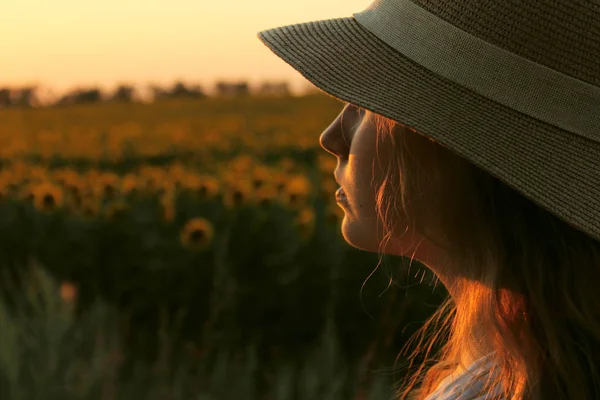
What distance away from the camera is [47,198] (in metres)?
4.38

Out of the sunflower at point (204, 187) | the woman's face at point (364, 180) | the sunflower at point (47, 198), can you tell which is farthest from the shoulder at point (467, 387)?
the sunflower at point (47, 198)

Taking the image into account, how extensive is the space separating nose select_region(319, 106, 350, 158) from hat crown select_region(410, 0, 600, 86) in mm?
276

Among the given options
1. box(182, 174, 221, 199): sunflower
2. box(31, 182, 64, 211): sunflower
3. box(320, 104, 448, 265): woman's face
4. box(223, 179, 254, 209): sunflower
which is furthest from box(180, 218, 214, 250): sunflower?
box(320, 104, 448, 265): woman's face

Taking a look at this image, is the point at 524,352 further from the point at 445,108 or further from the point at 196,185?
the point at 196,185

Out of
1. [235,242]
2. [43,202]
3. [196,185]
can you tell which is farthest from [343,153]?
[43,202]

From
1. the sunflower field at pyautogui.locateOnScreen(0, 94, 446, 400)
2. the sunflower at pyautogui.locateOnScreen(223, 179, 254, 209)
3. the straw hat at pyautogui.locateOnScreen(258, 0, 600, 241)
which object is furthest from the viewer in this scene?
the sunflower at pyautogui.locateOnScreen(223, 179, 254, 209)

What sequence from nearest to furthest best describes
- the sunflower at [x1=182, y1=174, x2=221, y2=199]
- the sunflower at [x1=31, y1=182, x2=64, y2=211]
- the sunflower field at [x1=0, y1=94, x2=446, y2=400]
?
the sunflower field at [x1=0, y1=94, x2=446, y2=400], the sunflower at [x1=182, y1=174, x2=221, y2=199], the sunflower at [x1=31, y1=182, x2=64, y2=211]

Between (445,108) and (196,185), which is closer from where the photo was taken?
(445,108)

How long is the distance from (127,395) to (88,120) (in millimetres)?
11914

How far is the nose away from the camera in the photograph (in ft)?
4.99

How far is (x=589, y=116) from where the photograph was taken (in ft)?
4.31

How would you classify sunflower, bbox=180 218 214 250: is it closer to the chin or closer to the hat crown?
the chin

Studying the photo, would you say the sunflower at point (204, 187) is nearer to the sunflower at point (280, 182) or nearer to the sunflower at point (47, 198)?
the sunflower at point (280, 182)

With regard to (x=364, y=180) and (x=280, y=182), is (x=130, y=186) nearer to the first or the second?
(x=280, y=182)
